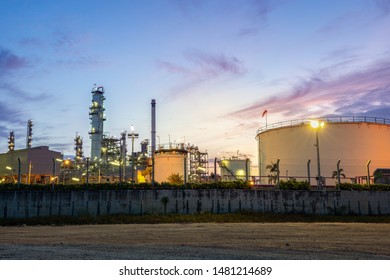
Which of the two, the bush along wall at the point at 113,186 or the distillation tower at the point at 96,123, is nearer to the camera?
the bush along wall at the point at 113,186

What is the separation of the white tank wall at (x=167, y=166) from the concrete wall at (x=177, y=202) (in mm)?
23694

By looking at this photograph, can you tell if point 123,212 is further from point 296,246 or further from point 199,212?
point 296,246

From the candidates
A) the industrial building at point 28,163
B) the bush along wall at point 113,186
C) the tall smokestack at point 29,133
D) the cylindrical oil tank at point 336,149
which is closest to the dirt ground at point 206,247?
the bush along wall at point 113,186

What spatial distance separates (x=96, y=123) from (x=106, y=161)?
752cm

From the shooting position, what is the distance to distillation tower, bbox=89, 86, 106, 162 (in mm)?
73250

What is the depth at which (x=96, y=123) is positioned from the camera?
74.0 metres

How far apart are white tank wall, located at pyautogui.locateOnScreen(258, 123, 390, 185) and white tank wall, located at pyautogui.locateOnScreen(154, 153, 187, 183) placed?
39.4 feet

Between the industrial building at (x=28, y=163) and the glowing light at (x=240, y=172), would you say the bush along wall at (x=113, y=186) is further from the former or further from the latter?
the glowing light at (x=240, y=172)

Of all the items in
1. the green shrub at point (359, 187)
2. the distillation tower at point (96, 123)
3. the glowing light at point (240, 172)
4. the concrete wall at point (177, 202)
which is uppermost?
the distillation tower at point (96, 123)

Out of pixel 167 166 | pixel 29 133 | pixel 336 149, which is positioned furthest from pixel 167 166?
pixel 29 133

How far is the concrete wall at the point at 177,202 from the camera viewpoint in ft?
79.8

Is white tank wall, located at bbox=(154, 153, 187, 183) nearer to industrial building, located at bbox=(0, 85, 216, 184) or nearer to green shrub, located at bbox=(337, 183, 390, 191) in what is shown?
industrial building, located at bbox=(0, 85, 216, 184)
